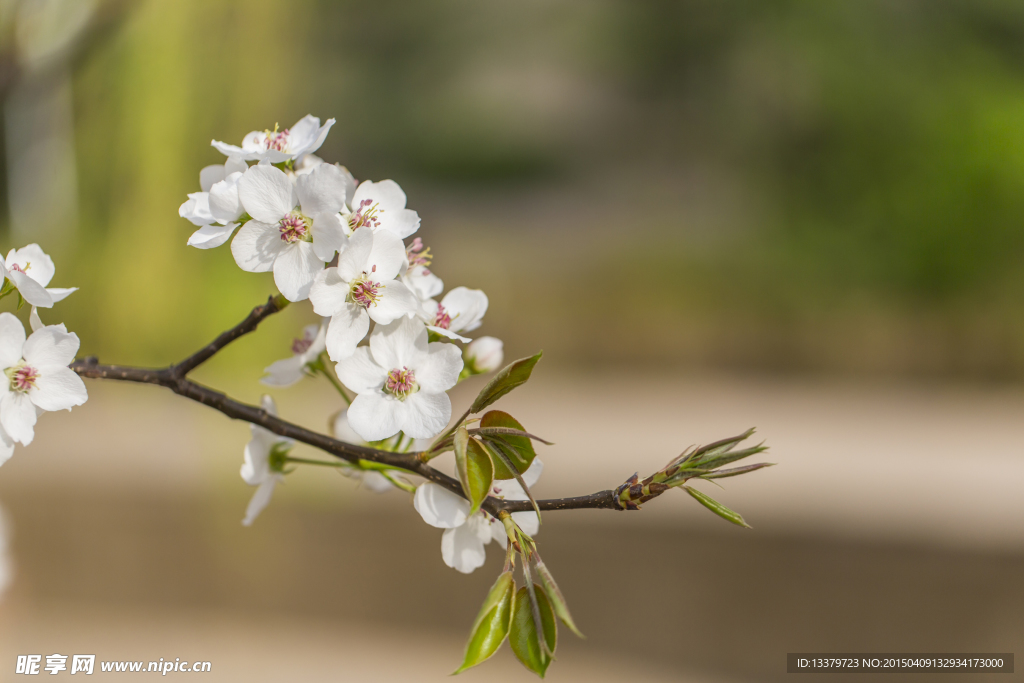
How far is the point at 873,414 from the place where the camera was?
4.61 feet

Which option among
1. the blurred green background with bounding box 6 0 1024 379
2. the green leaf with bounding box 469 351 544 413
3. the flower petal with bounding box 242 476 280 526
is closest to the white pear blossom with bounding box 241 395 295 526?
the flower petal with bounding box 242 476 280 526

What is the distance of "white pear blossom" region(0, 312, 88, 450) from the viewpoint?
0.20 m

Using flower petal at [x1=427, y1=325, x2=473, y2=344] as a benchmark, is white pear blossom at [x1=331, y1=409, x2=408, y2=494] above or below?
below

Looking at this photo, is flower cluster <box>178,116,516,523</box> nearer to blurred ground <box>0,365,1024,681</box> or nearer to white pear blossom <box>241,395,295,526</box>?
white pear blossom <box>241,395,295,526</box>

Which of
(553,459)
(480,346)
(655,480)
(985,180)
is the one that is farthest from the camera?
(985,180)

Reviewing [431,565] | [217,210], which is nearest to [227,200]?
[217,210]

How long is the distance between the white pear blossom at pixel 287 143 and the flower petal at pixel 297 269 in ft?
0.11

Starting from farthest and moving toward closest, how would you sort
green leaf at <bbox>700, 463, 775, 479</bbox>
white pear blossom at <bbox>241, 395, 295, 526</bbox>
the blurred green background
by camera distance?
the blurred green background → white pear blossom at <bbox>241, 395, 295, 526</bbox> → green leaf at <bbox>700, 463, 775, 479</bbox>

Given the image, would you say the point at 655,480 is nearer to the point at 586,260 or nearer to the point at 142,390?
the point at 142,390

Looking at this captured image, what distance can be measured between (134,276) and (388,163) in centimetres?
191

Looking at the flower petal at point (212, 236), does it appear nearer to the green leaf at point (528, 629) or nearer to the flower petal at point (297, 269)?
the flower petal at point (297, 269)

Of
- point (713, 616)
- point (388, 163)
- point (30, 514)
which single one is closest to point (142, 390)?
point (30, 514)

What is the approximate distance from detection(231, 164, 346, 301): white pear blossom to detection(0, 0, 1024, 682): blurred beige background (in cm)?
71

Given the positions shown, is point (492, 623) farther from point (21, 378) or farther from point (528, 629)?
point (21, 378)
